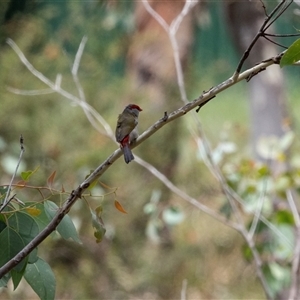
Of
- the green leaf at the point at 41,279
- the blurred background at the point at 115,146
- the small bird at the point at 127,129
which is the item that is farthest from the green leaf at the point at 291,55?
the blurred background at the point at 115,146

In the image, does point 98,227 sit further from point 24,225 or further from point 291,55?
point 291,55

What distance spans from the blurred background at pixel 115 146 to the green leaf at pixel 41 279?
1562 mm

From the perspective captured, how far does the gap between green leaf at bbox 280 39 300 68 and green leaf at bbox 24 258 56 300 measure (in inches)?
15.8

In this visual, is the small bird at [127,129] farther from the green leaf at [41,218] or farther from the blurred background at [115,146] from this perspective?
the blurred background at [115,146]

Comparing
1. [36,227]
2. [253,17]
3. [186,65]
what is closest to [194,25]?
[186,65]

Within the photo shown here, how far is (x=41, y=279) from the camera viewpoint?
0.85 meters

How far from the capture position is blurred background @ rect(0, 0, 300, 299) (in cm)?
283

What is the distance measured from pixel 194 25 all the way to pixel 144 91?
90cm

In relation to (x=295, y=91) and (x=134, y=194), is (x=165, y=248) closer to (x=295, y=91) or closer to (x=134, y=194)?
(x=134, y=194)

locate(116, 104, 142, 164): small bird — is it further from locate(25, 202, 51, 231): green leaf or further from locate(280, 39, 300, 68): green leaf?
locate(280, 39, 300, 68): green leaf

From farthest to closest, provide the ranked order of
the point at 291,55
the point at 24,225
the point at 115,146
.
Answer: the point at 115,146 < the point at 24,225 < the point at 291,55

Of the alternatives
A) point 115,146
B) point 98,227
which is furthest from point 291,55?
point 115,146

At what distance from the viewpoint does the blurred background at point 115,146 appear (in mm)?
2832

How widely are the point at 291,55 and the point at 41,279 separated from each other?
42 centimetres
